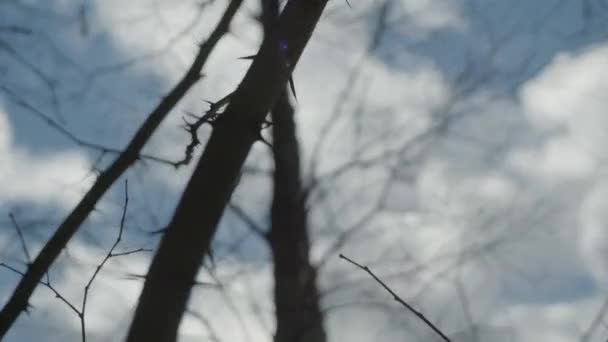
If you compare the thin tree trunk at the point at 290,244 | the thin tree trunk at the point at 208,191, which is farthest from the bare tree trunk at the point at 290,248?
the thin tree trunk at the point at 208,191

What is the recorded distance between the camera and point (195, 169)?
154cm

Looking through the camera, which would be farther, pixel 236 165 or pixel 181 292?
pixel 236 165

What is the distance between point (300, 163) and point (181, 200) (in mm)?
3650

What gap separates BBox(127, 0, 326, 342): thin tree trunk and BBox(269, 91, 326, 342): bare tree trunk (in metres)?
2.21

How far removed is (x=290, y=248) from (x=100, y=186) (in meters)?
2.18

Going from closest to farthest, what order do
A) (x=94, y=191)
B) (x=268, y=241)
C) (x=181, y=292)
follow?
1. (x=181, y=292)
2. (x=94, y=191)
3. (x=268, y=241)

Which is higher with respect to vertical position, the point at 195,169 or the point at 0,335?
the point at 195,169

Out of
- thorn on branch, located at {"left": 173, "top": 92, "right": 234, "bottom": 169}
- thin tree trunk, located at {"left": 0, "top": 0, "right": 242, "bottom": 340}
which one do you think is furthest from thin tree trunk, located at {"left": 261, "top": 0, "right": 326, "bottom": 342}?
thorn on branch, located at {"left": 173, "top": 92, "right": 234, "bottom": 169}

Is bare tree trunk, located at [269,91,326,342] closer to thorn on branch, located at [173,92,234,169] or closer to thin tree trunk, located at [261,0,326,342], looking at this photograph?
thin tree trunk, located at [261,0,326,342]

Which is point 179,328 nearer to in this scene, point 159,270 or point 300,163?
point 159,270

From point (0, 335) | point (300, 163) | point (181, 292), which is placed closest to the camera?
point (181, 292)

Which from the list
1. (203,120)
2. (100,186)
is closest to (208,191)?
(203,120)

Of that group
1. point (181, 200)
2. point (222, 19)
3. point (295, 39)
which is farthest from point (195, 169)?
point (222, 19)

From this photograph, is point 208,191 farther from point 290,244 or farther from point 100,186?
point 290,244
